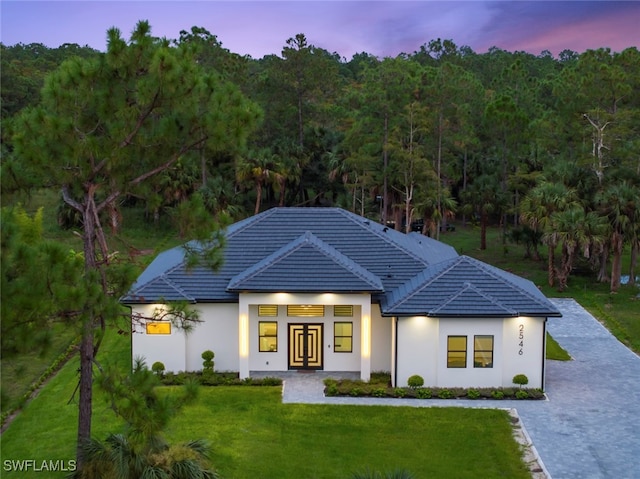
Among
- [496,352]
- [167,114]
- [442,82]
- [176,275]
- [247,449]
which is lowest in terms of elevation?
[247,449]

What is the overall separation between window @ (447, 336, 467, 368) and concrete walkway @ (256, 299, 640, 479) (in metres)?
1.31

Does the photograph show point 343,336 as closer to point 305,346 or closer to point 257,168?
point 305,346

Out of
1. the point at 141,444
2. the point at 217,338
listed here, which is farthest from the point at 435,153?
the point at 141,444

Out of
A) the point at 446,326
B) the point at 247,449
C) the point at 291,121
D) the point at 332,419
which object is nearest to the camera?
the point at 247,449

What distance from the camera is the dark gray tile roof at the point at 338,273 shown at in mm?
23234

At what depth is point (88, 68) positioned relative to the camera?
47.1 feet

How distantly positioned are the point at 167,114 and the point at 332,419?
32.6 feet

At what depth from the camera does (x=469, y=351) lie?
2317cm

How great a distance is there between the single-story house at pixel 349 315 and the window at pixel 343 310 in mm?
23

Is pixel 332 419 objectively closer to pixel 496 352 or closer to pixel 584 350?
pixel 496 352

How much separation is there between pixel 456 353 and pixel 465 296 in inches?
70.6

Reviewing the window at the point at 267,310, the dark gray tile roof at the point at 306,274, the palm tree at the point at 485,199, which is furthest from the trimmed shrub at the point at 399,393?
the palm tree at the point at 485,199

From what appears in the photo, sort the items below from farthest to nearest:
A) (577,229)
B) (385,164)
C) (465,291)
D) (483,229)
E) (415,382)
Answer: (483,229) → (385,164) → (577,229) → (465,291) → (415,382)

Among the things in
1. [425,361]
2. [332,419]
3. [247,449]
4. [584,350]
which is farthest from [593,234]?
[247,449]
